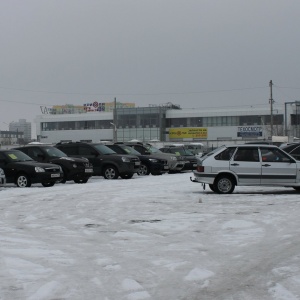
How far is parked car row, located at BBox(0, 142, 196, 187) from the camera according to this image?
1950 centimetres

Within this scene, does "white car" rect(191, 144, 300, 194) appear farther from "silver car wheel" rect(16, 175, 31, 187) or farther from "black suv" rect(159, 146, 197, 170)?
"black suv" rect(159, 146, 197, 170)

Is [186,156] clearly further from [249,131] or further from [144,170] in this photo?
[249,131]

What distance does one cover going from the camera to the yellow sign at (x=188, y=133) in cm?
10038

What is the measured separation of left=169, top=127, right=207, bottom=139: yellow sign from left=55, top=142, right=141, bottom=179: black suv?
7651 cm

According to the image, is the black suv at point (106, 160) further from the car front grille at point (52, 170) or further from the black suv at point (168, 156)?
the car front grille at point (52, 170)

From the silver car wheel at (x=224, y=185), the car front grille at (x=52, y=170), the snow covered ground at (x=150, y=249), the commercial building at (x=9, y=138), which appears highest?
the commercial building at (x=9, y=138)

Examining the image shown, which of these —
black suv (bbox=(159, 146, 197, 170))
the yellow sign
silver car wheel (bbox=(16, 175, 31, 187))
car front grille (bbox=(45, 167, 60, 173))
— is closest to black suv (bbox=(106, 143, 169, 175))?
black suv (bbox=(159, 146, 197, 170))

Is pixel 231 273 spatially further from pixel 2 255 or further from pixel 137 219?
pixel 137 219

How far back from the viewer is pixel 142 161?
27.1m

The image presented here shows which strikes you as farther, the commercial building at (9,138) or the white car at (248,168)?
the commercial building at (9,138)

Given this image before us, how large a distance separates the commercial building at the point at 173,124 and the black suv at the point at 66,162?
6732 cm

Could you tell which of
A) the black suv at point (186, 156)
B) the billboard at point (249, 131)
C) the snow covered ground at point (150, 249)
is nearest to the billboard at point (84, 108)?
the billboard at point (249, 131)

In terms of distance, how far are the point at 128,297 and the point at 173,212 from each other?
6419mm

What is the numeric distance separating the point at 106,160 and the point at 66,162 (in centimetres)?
268
